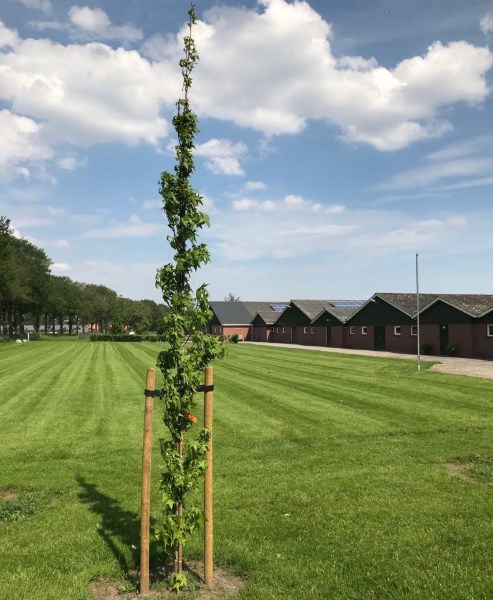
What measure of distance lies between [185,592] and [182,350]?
8.53 feet

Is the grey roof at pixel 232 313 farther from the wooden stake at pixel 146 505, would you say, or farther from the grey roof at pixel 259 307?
the wooden stake at pixel 146 505

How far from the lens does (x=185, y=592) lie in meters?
5.31

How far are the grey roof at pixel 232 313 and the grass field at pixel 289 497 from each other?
207 feet

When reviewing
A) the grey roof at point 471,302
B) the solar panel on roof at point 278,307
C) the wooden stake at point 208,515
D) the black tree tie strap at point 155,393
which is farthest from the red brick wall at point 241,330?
the black tree tie strap at point 155,393

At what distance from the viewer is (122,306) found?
12006 centimetres

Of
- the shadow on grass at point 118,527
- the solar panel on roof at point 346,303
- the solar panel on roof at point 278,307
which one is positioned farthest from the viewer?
the solar panel on roof at point 278,307

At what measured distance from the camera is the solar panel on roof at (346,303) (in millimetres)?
60244

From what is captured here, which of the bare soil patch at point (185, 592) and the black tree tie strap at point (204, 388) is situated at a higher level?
the black tree tie strap at point (204, 388)

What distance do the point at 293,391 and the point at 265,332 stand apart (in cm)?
5418

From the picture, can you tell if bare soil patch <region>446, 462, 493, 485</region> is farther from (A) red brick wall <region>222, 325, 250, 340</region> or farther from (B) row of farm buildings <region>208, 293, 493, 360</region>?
(A) red brick wall <region>222, 325, 250, 340</region>

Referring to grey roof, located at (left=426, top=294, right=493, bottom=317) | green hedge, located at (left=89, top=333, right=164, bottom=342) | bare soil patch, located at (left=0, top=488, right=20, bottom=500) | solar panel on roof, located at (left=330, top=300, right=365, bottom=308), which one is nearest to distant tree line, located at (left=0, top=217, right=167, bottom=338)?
green hedge, located at (left=89, top=333, right=164, bottom=342)

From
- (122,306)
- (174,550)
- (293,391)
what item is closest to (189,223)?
(174,550)

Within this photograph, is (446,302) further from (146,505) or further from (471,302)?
(146,505)

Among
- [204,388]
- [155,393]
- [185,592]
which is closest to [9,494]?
[185,592]
